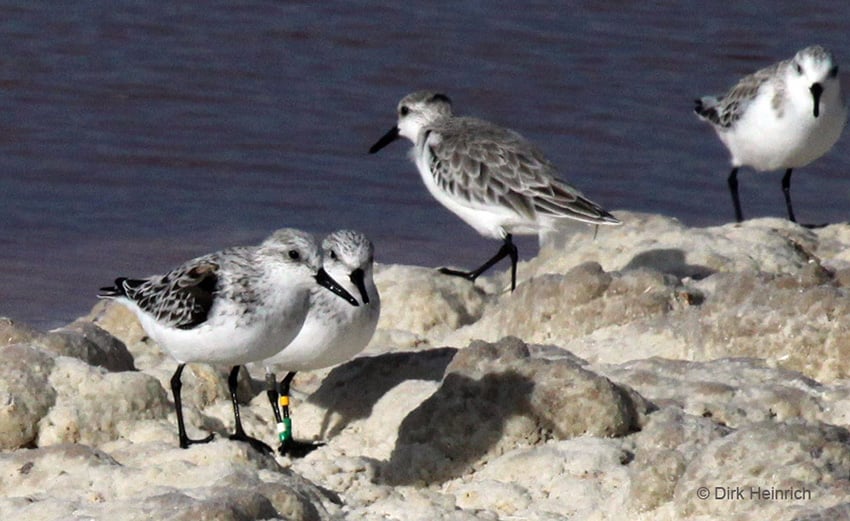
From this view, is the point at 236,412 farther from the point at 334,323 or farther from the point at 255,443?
the point at 334,323

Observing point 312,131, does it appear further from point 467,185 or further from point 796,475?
point 796,475

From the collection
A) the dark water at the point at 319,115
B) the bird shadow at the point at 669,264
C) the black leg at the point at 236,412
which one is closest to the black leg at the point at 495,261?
the bird shadow at the point at 669,264

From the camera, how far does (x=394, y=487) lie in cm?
579

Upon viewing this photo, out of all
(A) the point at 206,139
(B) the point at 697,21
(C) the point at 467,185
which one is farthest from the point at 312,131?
(B) the point at 697,21

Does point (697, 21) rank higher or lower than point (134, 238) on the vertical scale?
higher

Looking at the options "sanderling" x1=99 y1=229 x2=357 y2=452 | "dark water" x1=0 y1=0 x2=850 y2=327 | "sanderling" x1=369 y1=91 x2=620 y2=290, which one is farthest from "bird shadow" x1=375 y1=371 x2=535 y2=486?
"dark water" x1=0 y1=0 x2=850 y2=327

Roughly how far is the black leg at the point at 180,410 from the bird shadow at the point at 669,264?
2.91 meters

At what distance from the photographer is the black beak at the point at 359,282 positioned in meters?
6.89

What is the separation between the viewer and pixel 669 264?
28.9ft

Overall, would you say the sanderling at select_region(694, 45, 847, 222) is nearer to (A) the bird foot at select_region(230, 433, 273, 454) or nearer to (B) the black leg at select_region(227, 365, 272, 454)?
(B) the black leg at select_region(227, 365, 272, 454)

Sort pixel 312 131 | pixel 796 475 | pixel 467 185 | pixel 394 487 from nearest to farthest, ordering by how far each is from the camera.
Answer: pixel 796 475
pixel 394 487
pixel 467 185
pixel 312 131

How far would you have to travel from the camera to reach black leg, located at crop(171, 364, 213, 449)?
19.9 feet

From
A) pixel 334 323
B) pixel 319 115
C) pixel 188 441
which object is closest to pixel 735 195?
pixel 319 115

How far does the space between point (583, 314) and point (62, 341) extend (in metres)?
2.31
